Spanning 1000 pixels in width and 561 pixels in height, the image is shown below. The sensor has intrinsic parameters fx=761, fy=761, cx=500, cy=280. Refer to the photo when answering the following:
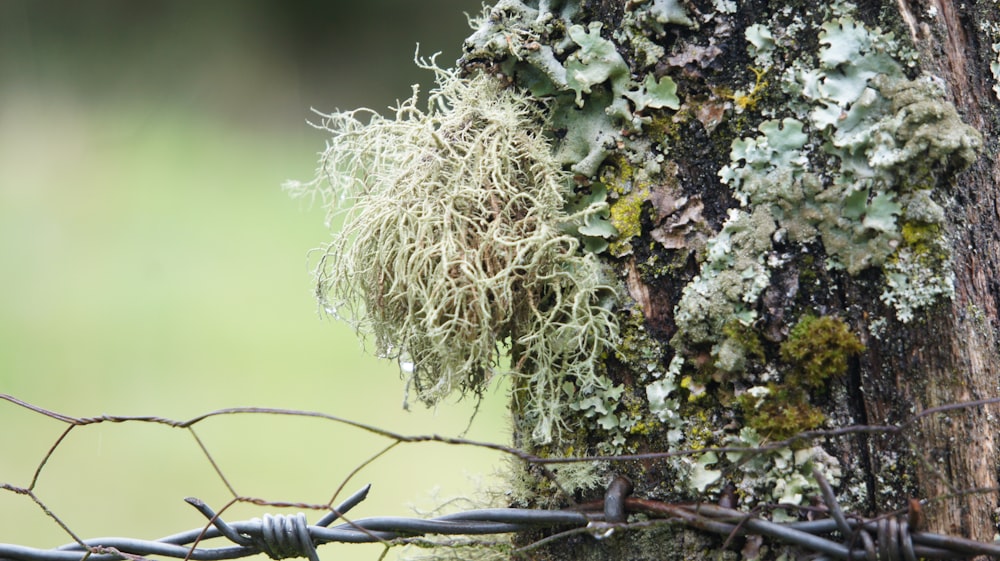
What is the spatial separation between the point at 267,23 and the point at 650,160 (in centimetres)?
392

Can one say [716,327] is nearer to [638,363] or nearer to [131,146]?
[638,363]

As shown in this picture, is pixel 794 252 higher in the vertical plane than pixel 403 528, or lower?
higher

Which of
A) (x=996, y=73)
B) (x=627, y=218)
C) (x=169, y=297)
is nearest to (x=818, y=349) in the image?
(x=627, y=218)

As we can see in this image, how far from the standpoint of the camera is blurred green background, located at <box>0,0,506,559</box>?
2.42 metres

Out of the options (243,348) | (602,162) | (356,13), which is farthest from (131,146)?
(602,162)

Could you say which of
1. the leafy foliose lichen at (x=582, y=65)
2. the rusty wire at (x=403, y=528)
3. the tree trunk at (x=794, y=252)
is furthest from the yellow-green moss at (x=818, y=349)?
the leafy foliose lichen at (x=582, y=65)

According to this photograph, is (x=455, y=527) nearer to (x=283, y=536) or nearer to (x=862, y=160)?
(x=283, y=536)

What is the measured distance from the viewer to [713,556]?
64 centimetres

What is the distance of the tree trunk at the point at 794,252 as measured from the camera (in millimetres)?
614

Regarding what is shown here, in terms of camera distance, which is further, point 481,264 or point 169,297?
point 169,297

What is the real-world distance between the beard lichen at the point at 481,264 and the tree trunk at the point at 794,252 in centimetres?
3

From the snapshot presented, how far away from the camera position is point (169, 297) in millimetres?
2891

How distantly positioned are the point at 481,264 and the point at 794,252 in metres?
0.27

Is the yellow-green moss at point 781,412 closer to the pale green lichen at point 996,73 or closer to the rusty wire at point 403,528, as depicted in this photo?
the rusty wire at point 403,528
